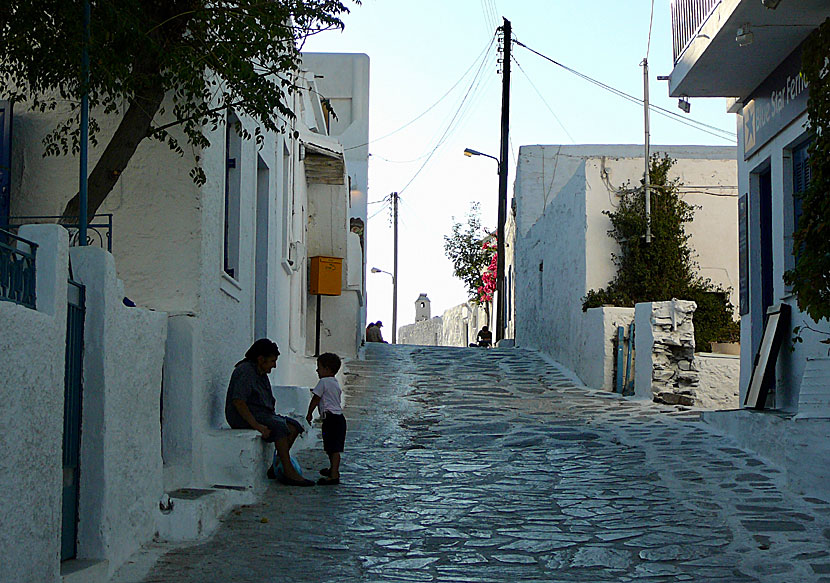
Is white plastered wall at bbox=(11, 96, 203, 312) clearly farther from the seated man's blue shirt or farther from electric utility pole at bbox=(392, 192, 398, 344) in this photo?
A: electric utility pole at bbox=(392, 192, 398, 344)

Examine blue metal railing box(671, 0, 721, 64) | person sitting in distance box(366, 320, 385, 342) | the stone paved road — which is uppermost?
blue metal railing box(671, 0, 721, 64)

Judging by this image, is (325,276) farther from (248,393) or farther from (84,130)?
(84,130)

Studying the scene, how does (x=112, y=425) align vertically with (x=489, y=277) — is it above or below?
below

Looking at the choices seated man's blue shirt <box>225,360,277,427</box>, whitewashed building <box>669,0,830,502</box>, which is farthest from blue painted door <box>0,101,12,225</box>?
whitewashed building <box>669,0,830,502</box>

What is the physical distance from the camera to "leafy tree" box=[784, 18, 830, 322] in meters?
7.29

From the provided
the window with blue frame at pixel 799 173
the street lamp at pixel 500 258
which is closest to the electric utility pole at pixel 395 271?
the street lamp at pixel 500 258

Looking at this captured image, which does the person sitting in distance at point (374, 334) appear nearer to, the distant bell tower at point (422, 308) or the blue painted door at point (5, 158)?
the blue painted door at point (5, 158)

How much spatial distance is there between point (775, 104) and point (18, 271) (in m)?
9.43

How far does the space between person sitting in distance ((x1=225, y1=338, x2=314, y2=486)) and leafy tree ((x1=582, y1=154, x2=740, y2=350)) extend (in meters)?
10.2

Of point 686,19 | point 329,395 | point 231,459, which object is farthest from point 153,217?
point 686,19

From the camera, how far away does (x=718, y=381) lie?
664 inches

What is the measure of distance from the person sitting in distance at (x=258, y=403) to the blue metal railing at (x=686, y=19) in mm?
6207

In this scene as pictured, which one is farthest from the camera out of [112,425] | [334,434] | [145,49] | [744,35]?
[744,35]

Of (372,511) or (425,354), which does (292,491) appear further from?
(425,354)
